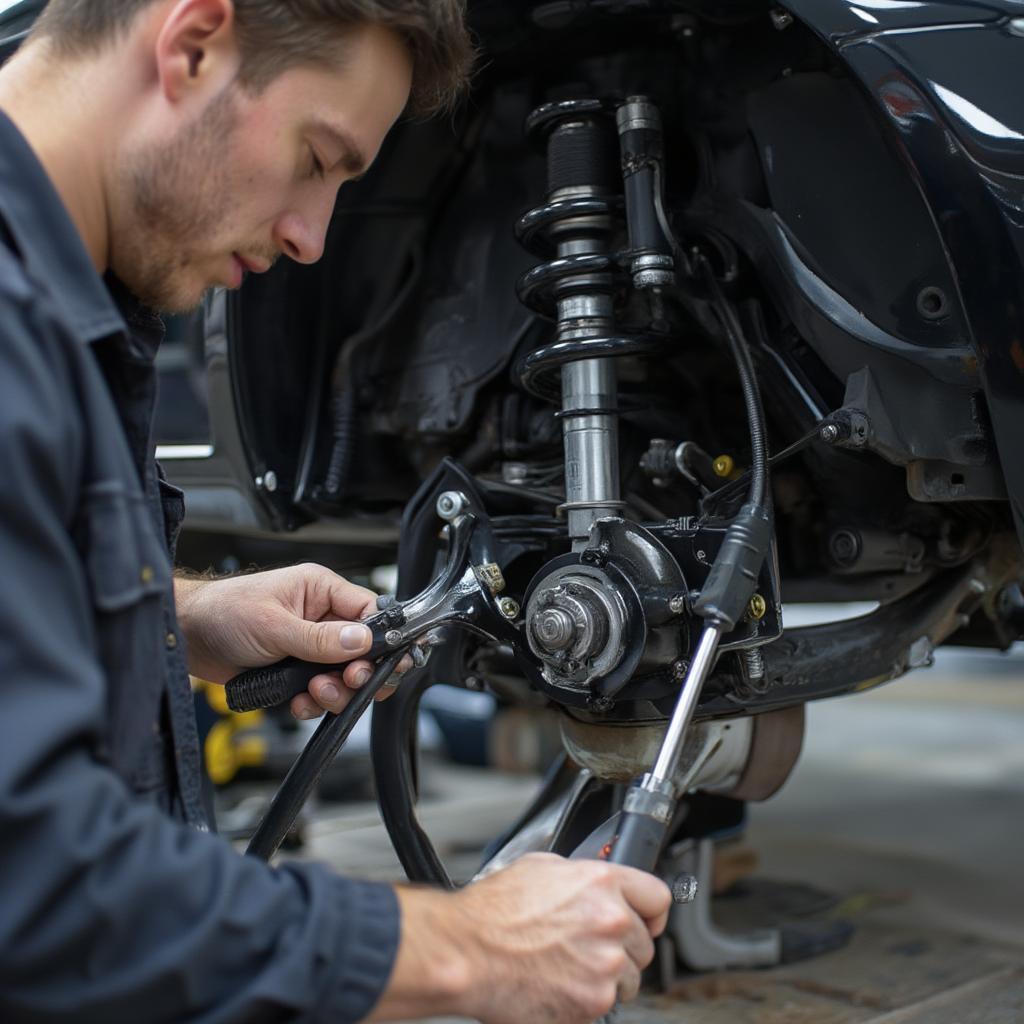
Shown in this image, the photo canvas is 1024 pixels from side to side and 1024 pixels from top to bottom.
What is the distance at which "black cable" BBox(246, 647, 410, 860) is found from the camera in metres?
1.42

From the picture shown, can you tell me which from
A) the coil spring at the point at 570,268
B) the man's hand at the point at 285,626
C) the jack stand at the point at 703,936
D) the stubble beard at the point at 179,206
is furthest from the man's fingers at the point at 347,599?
the jack stand at the point at 703,936

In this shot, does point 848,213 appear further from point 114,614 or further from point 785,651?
point 114,614

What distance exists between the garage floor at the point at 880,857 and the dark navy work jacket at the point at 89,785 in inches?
49.0

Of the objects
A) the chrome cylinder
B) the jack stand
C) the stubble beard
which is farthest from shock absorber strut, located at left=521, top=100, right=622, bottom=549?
the jack stand

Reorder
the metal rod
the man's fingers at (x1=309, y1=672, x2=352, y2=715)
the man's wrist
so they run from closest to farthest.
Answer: the man's wrist, the metal rod, the man's fingers at (x1=309, y1=672, x2=352, y2=715)

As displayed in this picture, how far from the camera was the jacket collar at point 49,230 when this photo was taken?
3.00 feet

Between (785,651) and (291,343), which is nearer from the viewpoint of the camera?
(785,651)

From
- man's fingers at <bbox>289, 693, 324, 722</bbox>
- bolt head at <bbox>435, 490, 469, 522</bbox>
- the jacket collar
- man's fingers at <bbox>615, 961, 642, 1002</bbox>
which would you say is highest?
the jacket collar

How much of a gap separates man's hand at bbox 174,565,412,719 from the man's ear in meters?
0.61

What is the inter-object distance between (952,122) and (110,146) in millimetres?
807

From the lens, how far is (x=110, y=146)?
1.02m

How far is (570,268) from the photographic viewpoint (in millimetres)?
1433

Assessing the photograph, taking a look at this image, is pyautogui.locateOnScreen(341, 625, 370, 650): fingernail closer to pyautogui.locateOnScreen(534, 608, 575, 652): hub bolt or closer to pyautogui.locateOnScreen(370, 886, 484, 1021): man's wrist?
pyautogui.locateOnScreen(534, 608, 575, 652): hub bolt

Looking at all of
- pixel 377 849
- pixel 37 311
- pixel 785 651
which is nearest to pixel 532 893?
pixel 37 311
